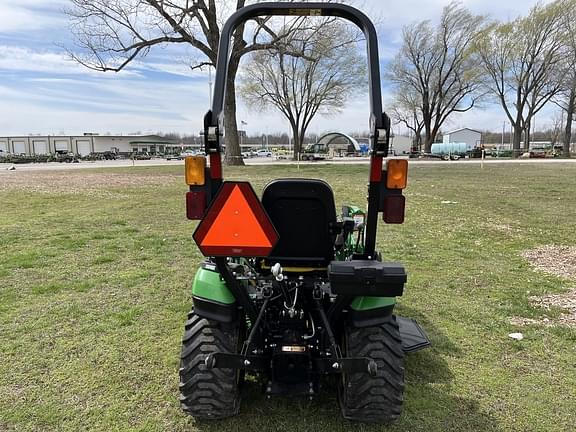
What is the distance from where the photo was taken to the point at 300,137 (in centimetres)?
4650

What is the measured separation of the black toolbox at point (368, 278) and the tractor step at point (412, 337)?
123 cm

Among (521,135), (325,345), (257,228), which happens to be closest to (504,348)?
(325,345)

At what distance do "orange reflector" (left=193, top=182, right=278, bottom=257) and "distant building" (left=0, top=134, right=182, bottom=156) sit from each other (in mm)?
78161

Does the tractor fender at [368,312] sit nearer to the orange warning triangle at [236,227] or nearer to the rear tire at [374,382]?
the rear tire at [374,382]

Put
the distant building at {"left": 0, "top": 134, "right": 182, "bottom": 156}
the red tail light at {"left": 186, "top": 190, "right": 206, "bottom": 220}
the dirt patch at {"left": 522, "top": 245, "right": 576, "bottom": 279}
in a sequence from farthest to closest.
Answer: the distant building at {"left": 0, "top": 134, "right": 182, "bottom": 156}, the dirt patch at {"left": 522, "top": 245, "right": 576, "bottom": 279}, the red tail light at {"left": 186, "top": 190, "right": 206, "bottom": 220}

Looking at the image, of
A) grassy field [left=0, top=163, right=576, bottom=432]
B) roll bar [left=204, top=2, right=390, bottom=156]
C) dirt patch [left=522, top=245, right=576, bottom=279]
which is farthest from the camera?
dirt patch [left=522, top=245, right=576, bottom=279]

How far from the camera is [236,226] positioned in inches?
73.2

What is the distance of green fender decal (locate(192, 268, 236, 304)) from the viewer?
2352mm

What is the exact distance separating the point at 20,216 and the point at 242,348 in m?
8.60

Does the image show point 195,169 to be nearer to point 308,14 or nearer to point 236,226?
point 236,226

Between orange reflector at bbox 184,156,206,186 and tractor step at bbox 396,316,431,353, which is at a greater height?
orange reflector at bbox 184,156,206,186

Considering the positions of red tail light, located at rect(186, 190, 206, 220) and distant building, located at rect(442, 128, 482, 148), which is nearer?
red tail light, located at rect(186, 190, 206, 220)

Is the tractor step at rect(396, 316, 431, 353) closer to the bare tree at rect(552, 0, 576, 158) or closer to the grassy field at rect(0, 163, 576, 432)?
the grassy field at rect(0, 163, 576, 432)

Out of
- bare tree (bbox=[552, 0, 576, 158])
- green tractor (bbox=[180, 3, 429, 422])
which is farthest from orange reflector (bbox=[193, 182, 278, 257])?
bare tree (bbox=[552, 0, 576, 158])
